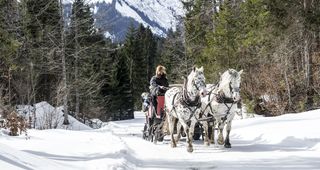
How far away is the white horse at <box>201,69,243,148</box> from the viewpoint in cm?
1312

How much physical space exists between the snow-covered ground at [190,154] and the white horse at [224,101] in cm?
63

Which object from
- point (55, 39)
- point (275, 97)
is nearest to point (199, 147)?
point (275, 97)

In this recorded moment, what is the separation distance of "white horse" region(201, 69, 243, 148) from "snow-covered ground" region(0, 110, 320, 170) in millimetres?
634

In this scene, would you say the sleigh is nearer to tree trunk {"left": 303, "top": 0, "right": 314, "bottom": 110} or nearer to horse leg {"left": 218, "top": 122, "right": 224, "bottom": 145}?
horse leg {"left": 218, "top": 122, "right": 224, "bottom": 145}

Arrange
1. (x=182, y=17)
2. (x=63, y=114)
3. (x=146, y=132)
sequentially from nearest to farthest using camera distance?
(x=146, y=132) < (x=63, y=114) < (x=182, y=17)

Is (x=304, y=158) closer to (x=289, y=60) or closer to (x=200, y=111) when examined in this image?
(x=200, y=111)

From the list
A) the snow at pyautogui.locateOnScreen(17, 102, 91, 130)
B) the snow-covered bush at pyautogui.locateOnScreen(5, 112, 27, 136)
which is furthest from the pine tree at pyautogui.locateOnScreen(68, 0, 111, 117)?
the snow-covered bush at pyautogui.locateOnScreen(5, 112, 27, 136)

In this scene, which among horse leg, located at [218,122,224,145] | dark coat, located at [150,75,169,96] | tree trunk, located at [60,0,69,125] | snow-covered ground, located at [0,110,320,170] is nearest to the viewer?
snow-covered ground, located at [0,110,320,170]

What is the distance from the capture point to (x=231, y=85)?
13.2 meters

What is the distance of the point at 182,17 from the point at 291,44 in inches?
653

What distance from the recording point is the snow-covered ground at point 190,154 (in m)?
8.89

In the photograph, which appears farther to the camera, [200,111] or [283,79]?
[283,79]

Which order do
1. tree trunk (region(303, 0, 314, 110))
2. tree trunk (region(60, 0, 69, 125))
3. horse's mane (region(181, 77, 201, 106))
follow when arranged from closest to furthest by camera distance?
horse's mane (region(181, 77, 201, 106)) < tree trunk (region(303, 0, 314, 110)) < tree trunk (region(60, 0, 69, 125))

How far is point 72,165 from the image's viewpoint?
910 cm
